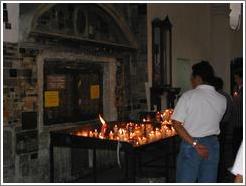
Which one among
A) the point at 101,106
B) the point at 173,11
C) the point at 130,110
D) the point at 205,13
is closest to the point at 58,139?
the point at 101,106

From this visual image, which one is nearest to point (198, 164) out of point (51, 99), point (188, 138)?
point (188, 138)

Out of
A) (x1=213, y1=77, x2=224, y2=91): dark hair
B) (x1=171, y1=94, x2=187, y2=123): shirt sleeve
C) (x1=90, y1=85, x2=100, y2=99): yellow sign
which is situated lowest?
(x1=171, y1=94, x2=187, y2=123): shirt sleeve

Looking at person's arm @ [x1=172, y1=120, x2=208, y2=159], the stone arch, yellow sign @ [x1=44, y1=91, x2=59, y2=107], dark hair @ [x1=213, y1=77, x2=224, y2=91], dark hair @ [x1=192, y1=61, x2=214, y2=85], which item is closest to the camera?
person's arm @ [x1=172, y1=120, x2=208, y2=159]

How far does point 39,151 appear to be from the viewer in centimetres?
624

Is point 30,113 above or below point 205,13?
below

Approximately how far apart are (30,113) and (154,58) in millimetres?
3685

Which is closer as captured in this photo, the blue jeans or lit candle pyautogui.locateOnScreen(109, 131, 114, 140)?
the blue jeans

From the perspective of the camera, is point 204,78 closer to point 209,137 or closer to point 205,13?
point 209,137

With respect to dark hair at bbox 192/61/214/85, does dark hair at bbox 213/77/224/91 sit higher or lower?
lower

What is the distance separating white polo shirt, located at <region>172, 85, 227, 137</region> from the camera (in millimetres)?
4414

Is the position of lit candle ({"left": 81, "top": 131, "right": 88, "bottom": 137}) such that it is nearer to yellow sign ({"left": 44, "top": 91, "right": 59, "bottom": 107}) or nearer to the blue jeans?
yellow sign ({"left": 44, "top": 91, "right": 59, "bottom": 107})

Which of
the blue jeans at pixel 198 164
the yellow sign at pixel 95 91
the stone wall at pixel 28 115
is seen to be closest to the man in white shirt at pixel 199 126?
the blue jeans at pixel 198 164

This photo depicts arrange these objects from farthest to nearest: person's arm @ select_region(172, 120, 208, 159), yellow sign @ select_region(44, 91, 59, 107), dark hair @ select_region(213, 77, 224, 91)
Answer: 1. yellow sign @ select_region(44, 91, 59, 107)
2. dark hair @ select_region(213, 77, 224, 91)
3. person's arm @ select_region(172, 120, 208, 159)

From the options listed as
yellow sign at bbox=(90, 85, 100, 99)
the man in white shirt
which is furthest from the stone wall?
the man in white shirt
